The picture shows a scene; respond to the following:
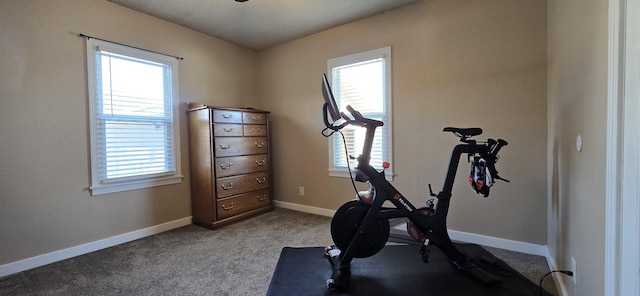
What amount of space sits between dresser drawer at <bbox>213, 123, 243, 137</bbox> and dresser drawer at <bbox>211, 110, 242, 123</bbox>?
5 centimetres

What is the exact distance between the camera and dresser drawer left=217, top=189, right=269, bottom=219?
11.0 feet

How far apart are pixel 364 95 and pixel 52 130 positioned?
3.09 meters

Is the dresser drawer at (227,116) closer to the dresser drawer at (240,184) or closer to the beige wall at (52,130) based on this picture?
the dresser drawer at (240,184)

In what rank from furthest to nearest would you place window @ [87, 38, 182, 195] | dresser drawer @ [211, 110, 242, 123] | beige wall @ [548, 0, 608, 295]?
dresser drawer @ [211, 110, 242, 123]
window @ [87, 38, 182, 195]
beige wall @ [548, 0, 608, 295]

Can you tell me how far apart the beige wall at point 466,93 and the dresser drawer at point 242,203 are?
0.90 meters

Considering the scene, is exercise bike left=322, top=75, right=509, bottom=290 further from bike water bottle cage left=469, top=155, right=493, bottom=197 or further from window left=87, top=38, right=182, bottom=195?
window left=87, top=38, right=182, bottom=195

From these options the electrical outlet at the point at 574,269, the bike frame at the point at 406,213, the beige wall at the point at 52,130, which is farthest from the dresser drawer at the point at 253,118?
the electrical outlet at the point at 574,269

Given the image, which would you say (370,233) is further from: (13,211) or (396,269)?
(13,211)

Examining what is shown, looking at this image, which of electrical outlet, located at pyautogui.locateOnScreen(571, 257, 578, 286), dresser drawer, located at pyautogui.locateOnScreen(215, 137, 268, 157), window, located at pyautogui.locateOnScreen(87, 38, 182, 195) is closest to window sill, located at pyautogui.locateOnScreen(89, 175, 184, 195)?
window, located at pyautogui.locateOnScreen(87, 38, 182, 195)

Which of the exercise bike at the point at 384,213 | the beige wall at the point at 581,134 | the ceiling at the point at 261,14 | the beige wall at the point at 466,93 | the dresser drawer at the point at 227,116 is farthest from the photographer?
the dresser drawer at the point at 227,116

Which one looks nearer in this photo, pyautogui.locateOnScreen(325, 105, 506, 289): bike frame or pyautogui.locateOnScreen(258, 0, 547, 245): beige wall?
pyautogui.locateOnScreen(325, 105, 506, 289): bike frame

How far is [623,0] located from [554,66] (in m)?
1.35

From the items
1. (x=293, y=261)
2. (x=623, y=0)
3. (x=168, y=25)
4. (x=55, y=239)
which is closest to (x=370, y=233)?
(x=293, y=261)

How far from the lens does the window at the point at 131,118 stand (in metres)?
2.74
